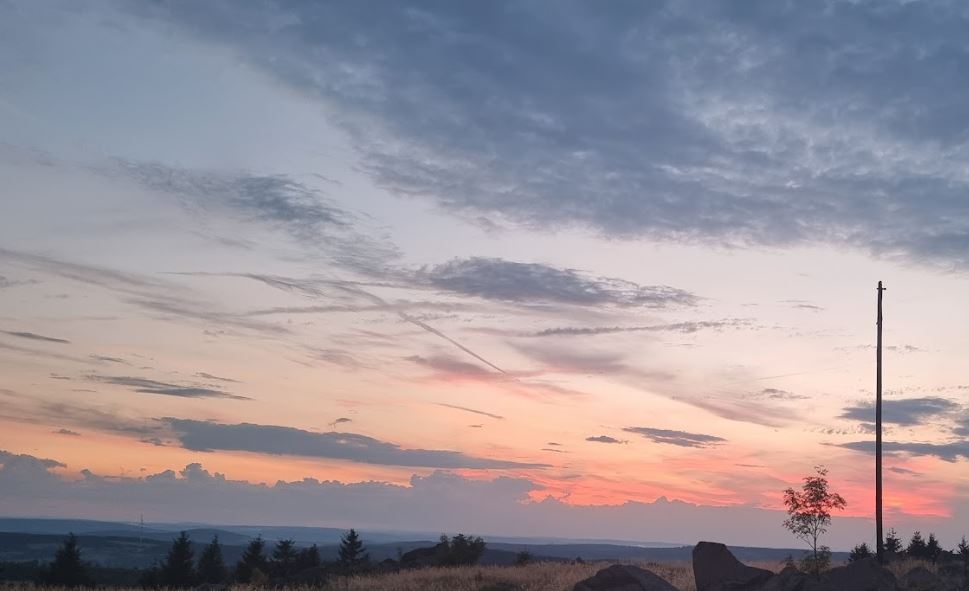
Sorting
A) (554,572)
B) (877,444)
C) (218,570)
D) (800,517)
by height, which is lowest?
(218,570)

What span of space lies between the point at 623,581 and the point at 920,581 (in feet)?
37.9

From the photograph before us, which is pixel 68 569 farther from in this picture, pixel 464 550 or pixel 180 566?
pixel 464 550

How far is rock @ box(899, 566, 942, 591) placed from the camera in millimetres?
30625

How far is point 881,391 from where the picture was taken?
46281 millimetres

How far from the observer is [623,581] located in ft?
90.2

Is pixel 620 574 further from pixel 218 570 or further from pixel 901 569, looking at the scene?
pixel 218 570

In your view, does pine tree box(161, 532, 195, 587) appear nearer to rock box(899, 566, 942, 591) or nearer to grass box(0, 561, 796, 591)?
grass box(0, 561, 796, 591)

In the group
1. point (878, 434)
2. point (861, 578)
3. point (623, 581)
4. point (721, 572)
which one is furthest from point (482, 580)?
point (878, 434)

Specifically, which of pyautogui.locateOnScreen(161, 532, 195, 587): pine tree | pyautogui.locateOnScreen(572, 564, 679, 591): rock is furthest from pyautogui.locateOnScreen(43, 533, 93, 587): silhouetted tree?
pyautogui.locateOnScreen(572, 564, 679, 591): rock

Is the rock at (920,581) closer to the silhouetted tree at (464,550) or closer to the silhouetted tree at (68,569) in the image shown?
the silhouetted tree at (464,550)

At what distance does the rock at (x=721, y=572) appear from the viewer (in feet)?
90.8

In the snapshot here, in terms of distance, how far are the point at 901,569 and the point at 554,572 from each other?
16184 mm

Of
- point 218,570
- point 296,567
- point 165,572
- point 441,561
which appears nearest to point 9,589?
point 441,561

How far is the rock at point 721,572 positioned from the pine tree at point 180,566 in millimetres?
48083
